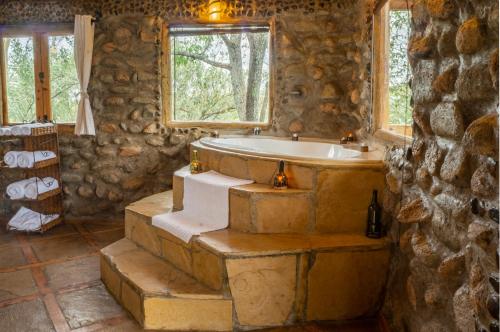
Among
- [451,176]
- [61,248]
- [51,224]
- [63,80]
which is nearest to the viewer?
[451,176]

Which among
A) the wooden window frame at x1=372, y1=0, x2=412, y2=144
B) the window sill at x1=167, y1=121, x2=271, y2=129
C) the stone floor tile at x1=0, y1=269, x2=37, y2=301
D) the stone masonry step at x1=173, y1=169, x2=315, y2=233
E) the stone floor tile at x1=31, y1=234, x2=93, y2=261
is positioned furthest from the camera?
the window sill at x1=167, y1=121, x2=271, y2=129

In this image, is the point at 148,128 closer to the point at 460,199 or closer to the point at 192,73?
the point at 192,73

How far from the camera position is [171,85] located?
176 inches

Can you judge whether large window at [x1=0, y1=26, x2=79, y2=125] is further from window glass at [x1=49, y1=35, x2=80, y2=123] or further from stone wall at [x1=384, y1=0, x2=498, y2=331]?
stone wall at [x1=384, y1=0, x2=498, y2=331]

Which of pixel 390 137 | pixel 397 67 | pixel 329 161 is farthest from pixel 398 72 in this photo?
pixel 329 161

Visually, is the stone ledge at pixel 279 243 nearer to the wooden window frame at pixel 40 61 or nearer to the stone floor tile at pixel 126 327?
the stone floor tile at pixel 126 327

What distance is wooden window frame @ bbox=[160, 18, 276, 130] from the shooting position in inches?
165

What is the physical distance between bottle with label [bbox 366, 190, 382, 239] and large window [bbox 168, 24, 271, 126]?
1.97 meters

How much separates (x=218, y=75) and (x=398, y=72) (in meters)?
1.86

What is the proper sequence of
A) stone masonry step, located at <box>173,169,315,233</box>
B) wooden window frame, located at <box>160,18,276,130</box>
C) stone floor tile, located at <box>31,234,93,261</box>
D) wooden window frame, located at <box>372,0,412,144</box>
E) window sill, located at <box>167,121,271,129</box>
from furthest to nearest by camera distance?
1. window sill, located at <box>167,121,271,129</box>
2. wooden window frame, located at <box>160,18,276,130</box>
3. stone floor tile, located at <box>31,234,93,261</box>
4. wooden window frame, located at <box>372,0,412,144</box>
5. stone masonry step, located at <box>173,169,315,233</box>

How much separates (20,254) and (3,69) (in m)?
2.04

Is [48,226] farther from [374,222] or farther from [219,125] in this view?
[374,222]

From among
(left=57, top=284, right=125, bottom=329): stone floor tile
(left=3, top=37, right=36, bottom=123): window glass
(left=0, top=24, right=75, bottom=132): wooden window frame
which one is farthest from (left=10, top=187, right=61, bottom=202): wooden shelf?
(left=57, top=284, right=125, bottom=329): stone floor tile

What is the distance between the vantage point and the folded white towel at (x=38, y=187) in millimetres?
4055
